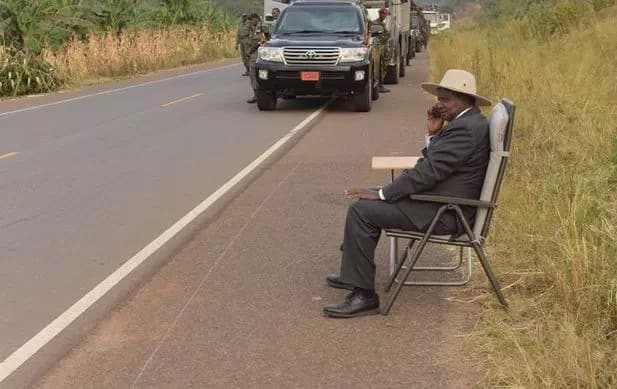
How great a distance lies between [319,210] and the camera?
26.4 feet

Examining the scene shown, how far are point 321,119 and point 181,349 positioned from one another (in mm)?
10783

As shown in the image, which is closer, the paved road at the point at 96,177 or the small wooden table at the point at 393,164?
the small wooden table at the point at 393,164

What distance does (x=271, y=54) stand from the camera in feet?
51.8

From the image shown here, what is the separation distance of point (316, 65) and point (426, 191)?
10.7 meters

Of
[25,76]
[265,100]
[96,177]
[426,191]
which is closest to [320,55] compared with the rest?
[265,100]

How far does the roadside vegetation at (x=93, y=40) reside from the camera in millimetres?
22906

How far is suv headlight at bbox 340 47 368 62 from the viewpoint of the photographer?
51.3ft

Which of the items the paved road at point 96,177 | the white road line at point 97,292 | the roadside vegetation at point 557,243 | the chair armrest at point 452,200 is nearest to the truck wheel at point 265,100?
the paved road at point 96,177

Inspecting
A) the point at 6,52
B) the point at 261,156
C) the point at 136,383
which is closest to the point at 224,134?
the point at 261,156

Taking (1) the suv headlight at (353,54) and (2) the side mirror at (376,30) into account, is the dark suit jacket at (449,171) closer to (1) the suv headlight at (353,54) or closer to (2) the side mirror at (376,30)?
(1) the suv headlight at (353,54)

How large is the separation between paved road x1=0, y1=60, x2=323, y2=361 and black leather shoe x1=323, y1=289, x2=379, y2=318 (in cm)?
161

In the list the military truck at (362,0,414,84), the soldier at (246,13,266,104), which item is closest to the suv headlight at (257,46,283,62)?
the soldier at (246,13,266,104)

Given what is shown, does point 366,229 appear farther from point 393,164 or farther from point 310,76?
point 310,76

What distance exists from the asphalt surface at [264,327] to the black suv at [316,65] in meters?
7.94
